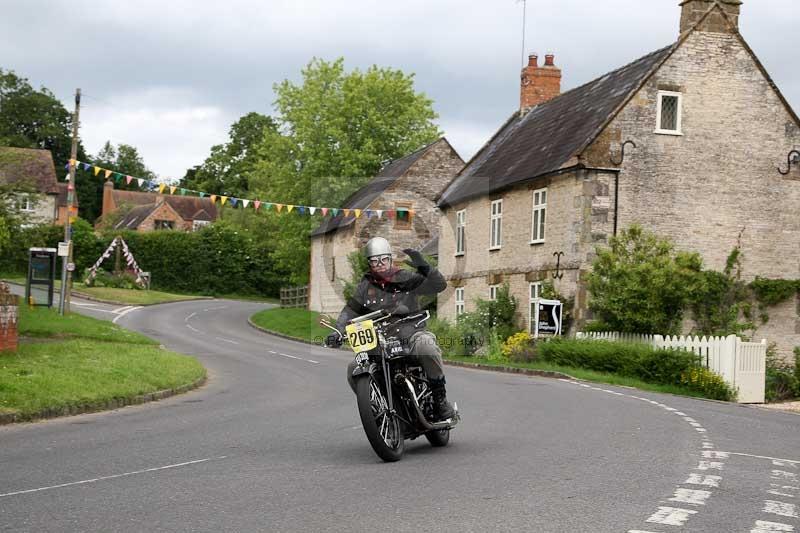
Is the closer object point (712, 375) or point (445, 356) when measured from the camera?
point (712, 375)

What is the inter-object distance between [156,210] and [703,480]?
108 meters

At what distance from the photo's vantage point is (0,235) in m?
24.3

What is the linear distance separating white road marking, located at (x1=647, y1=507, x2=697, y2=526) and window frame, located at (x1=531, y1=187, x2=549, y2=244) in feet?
88.6

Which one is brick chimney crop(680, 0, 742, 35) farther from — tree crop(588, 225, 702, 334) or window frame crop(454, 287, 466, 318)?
window frame crop(454, 287, 466, 318)

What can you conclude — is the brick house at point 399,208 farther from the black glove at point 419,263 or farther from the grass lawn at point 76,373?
the black glove at point 419,263

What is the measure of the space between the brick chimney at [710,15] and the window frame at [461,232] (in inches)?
488

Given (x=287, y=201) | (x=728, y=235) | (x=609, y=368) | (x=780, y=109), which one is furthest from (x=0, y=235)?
(x=287, y=201)

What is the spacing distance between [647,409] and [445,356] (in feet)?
60.3

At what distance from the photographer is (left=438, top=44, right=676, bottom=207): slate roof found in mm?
33094

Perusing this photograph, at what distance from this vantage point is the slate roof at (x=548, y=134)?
3309cm

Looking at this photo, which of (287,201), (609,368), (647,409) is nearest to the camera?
(647,409)

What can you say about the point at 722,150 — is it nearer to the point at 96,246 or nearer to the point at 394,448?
the point at 394,448

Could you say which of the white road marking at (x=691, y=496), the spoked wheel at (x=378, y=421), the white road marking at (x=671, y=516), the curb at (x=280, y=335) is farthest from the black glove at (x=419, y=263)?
the curb at (x=280, y=335)

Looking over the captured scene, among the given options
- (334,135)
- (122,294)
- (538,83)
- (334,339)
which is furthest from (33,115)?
(334,339)
